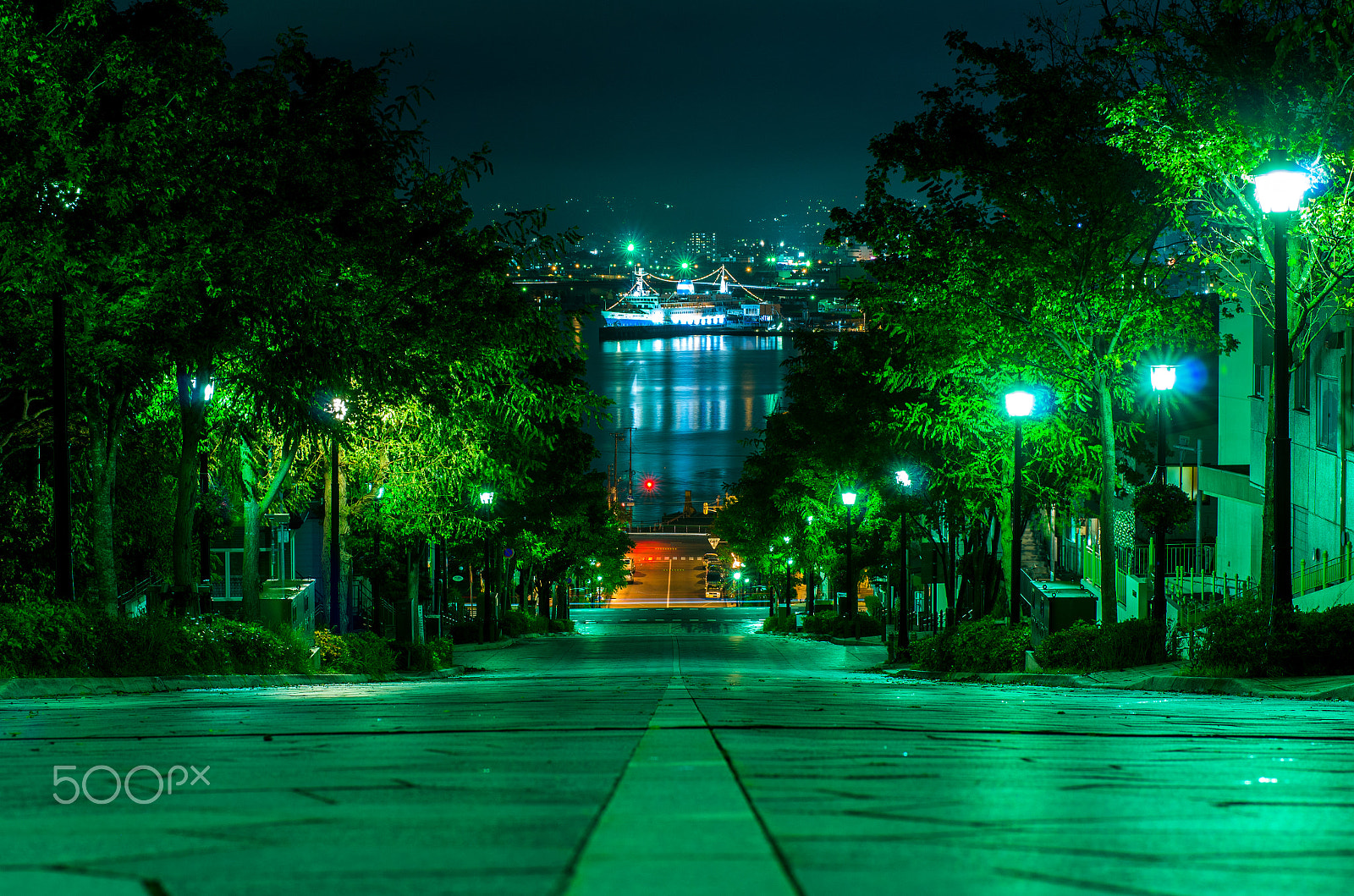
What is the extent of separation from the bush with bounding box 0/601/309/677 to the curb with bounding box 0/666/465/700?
1.45ft

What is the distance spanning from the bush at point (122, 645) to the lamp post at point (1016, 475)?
1210cm

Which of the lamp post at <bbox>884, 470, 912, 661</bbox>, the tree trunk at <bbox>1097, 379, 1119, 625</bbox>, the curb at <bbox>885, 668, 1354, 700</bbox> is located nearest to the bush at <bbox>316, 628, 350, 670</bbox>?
the curb at <bbox>885, 668, 1354, 700</bbox>

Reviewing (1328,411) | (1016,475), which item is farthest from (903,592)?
(1328,411)

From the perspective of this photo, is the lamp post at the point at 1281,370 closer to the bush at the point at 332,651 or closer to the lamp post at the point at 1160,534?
the lamp post at the point at 1160,534

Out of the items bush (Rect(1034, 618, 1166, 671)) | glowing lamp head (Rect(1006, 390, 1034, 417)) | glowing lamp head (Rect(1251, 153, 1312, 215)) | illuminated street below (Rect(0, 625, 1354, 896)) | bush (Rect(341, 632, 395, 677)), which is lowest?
bush (Rect(341, 632, 395, 677))

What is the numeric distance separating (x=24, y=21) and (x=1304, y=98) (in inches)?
629

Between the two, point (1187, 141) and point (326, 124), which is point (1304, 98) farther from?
point (326, 124)

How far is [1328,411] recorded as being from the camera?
26938 millimetres

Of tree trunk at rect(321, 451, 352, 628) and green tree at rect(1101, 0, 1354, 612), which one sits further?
tree trunk at rect(321, 451, 352, 628)

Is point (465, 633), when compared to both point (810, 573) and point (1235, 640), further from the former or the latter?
point (1235, 640)

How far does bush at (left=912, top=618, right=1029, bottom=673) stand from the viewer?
68.2ft

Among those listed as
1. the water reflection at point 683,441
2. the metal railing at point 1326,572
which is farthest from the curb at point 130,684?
the water reflection at point 683,441

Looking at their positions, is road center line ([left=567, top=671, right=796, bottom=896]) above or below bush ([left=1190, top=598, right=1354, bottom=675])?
above

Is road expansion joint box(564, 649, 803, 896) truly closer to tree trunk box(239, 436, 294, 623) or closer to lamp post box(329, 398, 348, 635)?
tree trunk box(239, 436, 294, 623)
